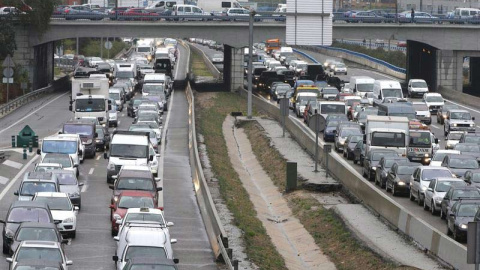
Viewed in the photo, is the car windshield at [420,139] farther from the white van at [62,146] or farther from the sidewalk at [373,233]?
the white van at [62,146]

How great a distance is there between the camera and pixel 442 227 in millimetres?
36781

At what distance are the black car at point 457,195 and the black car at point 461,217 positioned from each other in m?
1.23

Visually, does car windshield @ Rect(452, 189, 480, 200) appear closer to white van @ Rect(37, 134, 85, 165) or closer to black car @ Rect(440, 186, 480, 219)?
black car @ Rect(440, 186, 480, 219)

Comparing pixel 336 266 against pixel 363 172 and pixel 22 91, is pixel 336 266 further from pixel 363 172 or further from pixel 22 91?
pixel 22 91

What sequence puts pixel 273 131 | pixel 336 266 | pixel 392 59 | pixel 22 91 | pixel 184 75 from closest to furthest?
1. pixel 336 266
2. pixel 273 131
3. pixel 22 91
4. pixel 184 75
5. pixel 392 59

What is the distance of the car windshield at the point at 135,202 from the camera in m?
34.3

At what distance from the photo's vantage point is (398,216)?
36.6 metres

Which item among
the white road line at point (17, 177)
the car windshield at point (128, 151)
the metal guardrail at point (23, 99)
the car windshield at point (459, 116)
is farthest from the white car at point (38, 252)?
the metal guardrail at point (23, 99)

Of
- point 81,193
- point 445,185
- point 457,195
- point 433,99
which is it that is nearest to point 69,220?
point 81,193

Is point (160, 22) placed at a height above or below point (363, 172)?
above

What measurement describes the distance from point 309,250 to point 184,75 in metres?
85.5

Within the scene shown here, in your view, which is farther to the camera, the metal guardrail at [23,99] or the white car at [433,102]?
the white car at [433,102]

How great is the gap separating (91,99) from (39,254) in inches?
1446

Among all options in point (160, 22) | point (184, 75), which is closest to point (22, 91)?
point (160, 22)
